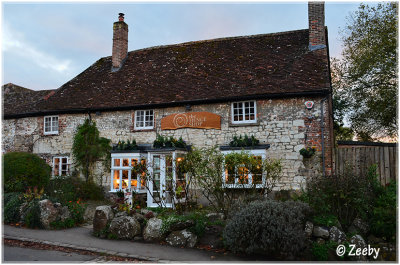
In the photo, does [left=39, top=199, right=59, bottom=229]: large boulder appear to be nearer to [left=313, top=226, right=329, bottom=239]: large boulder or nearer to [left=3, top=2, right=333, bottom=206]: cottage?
[left=3, top=2, right=333, bottom=206]: cottage

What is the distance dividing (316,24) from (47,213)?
1277cm

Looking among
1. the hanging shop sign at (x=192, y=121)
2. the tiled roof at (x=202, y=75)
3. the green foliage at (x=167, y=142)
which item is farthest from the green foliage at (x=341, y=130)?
the green foliage at (x=167, y=142)

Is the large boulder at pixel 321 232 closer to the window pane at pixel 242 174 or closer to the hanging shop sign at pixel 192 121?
the window pane at pixel 242 174

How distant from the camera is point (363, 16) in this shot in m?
20.3

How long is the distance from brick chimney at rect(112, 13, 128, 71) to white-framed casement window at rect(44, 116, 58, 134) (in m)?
4.10

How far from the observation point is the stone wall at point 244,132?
12164 millimetres

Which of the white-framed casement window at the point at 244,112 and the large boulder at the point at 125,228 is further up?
the white-framed casement window at the point at 244,112

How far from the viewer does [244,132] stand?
42.9ft

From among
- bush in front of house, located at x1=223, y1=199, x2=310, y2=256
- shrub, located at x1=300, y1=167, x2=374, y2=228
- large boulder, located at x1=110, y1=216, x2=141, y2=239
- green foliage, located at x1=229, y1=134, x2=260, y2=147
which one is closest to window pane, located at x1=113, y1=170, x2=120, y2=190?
green foliage, located at x1=229, y1=134, x2=260, y2=147

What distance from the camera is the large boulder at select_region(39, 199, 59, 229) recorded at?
30.9 feet

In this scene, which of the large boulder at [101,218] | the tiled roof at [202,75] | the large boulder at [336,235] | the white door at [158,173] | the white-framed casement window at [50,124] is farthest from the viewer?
the white-framed casement window at [50,124]

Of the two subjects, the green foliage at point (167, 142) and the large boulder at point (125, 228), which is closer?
the large boulder at point (125, 228)

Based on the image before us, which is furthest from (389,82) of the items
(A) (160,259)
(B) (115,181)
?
(A) (160,259)

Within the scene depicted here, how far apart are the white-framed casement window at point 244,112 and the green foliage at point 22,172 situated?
7.72 m
